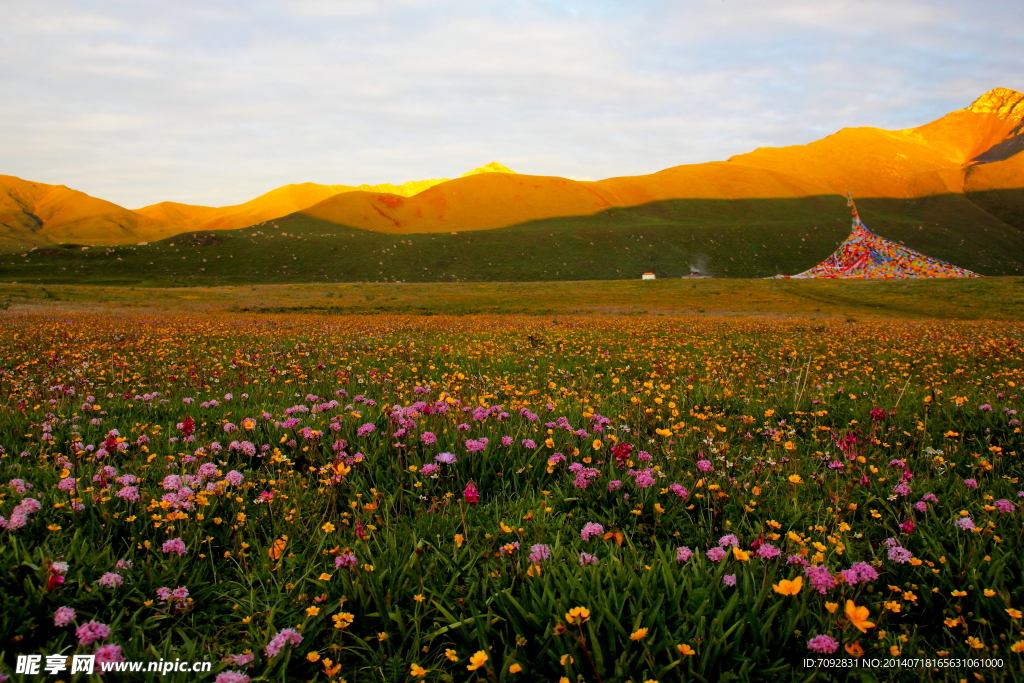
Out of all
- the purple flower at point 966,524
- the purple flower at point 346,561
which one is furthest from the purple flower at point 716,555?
the purple flower at point 346,561

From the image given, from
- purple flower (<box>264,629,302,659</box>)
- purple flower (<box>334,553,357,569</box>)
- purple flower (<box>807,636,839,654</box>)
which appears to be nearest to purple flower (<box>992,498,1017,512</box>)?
purple flower (<box>807,636,839,654</box>)

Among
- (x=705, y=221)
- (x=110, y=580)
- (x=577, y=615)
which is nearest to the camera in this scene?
(x=577, y=615)

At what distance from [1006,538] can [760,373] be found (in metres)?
6.33

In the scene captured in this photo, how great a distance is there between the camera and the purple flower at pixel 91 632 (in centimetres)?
215

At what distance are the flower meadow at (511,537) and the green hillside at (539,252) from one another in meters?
107

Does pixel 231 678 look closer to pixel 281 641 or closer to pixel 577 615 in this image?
pixel 281 641

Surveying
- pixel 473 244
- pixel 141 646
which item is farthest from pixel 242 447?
pixel 473 244

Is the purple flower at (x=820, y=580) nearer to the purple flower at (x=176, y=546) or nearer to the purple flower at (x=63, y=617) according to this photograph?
the purple flower at (x=176, y=546)

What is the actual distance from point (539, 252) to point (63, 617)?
434ft

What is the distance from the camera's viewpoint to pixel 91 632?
219cm

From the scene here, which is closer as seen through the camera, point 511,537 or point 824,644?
point 824,644

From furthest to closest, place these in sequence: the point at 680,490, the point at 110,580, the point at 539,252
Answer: the point at 539,252 < the point at 680,490 < the point at 110,580

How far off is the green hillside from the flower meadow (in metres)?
107

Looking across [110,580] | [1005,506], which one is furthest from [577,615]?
[1005,506]
